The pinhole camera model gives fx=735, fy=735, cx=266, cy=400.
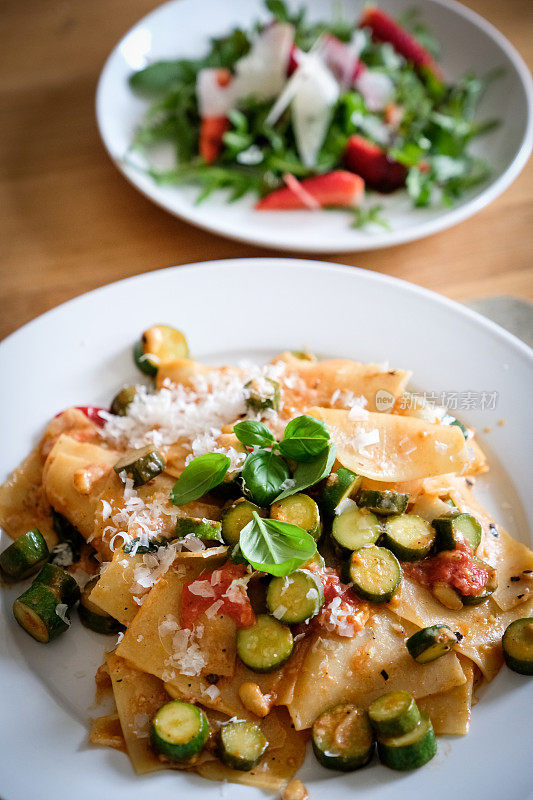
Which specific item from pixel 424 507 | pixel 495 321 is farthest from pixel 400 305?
pixel 424 507

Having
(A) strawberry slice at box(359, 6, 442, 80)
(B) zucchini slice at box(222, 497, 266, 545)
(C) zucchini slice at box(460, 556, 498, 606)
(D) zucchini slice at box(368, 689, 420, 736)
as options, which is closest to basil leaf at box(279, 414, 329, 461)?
(B) zucchini slice at box(222, 497, 266, 545)

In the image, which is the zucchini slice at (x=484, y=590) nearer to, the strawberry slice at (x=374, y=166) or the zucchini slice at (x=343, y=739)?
the zucchini slice at (x=343, y=739)

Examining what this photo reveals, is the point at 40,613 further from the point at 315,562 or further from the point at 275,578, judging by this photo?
the point at 315,562

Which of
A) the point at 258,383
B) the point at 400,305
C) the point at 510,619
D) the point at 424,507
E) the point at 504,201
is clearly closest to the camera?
the point at 510,619

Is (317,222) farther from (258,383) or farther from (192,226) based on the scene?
(258,383)

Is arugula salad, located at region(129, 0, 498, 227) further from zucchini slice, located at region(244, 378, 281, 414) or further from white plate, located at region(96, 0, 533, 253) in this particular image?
zucchini slice, located at region(244, 378, 281, 414)

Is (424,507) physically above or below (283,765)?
above

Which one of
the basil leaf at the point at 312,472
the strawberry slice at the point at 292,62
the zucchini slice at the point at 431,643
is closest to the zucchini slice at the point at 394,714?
the zucchini slice at the point at 431,643
